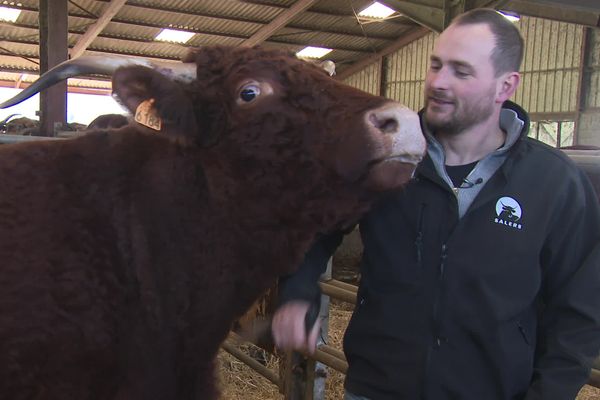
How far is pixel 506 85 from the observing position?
7.21ft

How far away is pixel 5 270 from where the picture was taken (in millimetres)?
1857

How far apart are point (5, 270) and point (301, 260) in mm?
916

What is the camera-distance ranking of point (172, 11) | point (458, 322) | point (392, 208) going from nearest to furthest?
1. point (458, 322)
2. point (392, 208)
3. point (172, 11)

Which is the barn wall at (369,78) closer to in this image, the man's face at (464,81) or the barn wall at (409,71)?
the barn wall at (409,71)

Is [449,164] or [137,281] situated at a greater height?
[449,164]

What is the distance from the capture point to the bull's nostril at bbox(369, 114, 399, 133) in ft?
6.16

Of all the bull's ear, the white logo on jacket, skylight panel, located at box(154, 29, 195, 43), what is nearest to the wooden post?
the bull's ear

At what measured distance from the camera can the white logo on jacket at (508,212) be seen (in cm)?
200

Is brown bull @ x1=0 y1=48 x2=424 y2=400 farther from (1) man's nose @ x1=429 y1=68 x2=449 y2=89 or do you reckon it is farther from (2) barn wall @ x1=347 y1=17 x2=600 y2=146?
(2) barn wall @ x1=347 y1=17 x2=600 y2=146

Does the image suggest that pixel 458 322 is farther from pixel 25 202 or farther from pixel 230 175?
pixel 25 202

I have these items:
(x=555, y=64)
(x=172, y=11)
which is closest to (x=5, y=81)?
(x=172, y=11)

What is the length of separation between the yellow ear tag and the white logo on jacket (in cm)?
113

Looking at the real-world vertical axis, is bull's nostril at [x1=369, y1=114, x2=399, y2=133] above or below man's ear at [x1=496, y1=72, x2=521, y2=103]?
below

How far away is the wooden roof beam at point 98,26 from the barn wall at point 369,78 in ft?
30.7
